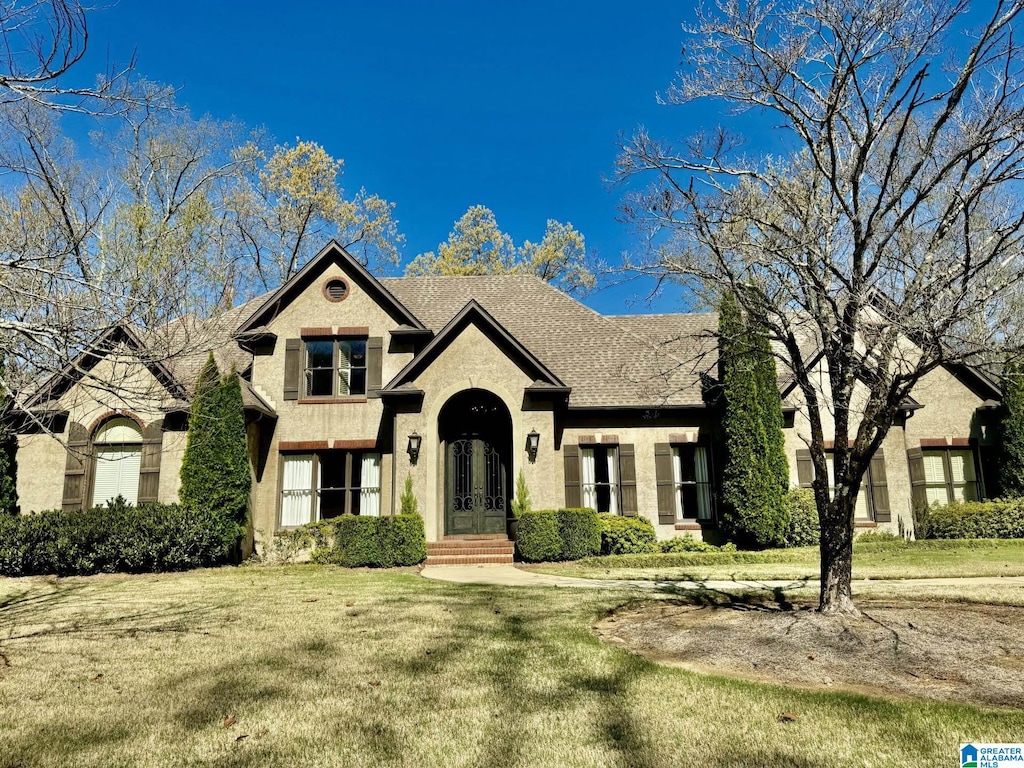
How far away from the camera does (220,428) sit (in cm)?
1368

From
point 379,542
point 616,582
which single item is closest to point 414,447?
point 379,542

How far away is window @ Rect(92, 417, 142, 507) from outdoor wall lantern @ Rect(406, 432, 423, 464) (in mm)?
6700

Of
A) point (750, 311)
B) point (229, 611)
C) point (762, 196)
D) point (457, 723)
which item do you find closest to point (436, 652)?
point (457, 723)

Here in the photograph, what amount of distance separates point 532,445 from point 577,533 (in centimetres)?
219

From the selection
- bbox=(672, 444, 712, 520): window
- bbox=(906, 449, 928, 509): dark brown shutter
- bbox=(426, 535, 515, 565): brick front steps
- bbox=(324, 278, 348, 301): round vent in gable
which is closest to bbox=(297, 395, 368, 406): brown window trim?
bbox=(324, 278, 348, 301): round vent in gable

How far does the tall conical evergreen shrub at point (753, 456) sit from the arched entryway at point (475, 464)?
5.36m

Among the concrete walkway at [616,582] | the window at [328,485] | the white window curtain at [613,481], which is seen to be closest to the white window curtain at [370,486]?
the window at [328,485]

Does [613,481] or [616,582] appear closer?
[616,582]

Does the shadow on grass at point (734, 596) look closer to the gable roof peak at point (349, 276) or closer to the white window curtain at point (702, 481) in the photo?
the white window curtain at point (702, 481)

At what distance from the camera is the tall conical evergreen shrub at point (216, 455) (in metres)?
13.5

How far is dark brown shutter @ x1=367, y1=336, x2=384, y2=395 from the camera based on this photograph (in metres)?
16.1

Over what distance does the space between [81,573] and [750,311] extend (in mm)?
13164

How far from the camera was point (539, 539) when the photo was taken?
13500 mm

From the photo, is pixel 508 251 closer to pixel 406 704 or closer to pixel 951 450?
pixel 951 450
